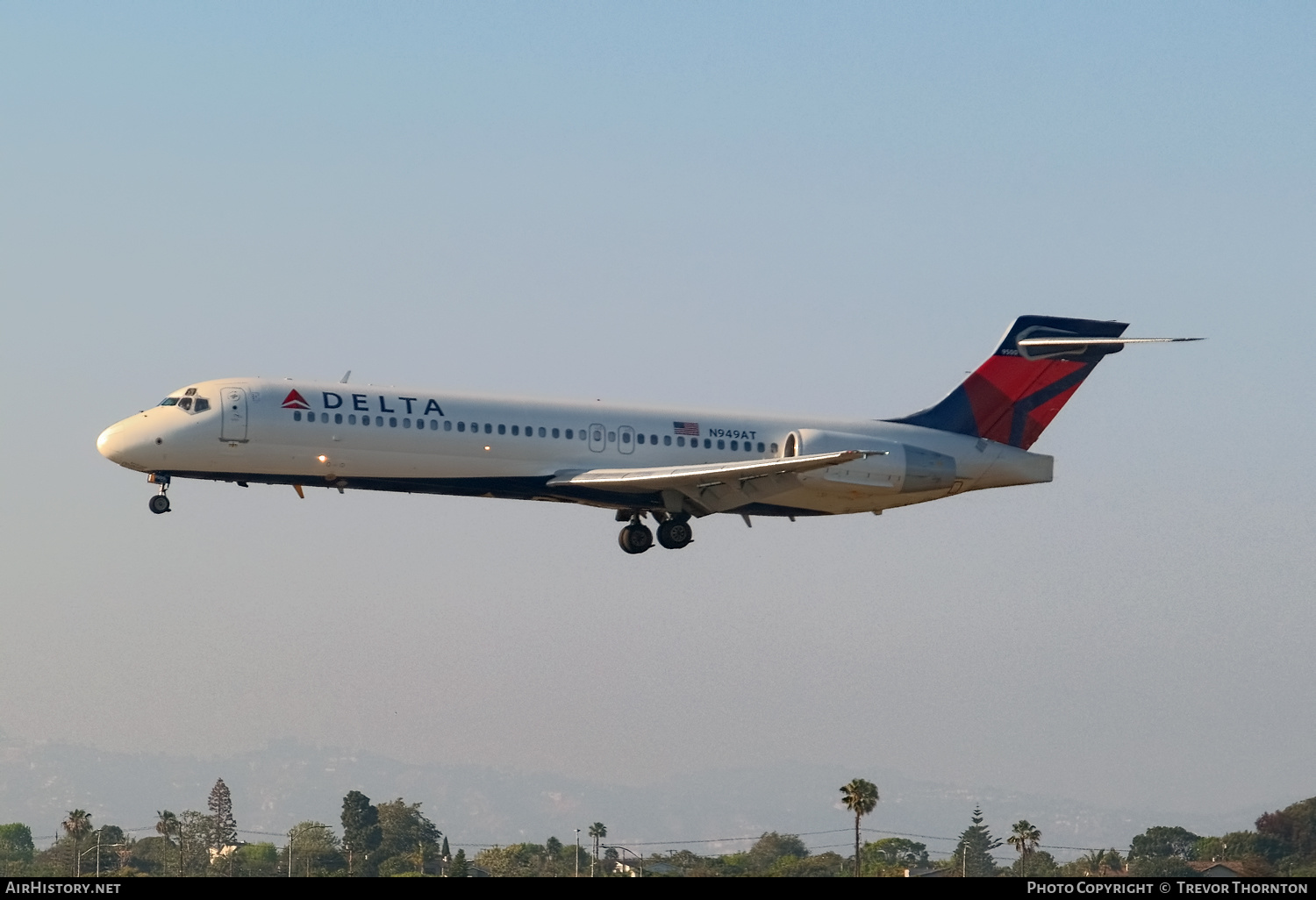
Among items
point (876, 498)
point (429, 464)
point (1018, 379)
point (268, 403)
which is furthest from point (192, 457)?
point (1018, 379)

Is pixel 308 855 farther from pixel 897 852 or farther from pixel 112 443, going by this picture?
pixel 897 852

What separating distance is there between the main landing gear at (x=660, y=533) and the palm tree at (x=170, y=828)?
45.1 ft

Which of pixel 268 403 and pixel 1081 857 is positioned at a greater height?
pixel 268 403

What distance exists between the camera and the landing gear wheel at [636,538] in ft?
162

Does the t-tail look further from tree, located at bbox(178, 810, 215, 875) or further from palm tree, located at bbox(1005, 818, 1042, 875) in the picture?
tree, located at bbox(178, 810, 215, 875)

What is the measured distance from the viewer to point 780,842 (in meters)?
52.1

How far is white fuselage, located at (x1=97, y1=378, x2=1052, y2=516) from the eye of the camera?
140 ft

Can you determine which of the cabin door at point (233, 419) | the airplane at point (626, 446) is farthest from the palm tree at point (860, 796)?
the cabin door at point (233, 419)

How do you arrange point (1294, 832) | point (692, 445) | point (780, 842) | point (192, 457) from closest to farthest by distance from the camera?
point (192, 457) < point (692, 445) < point (780, 842) < point (1294, 832)

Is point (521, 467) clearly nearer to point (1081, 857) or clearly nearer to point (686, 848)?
point (686, 848)

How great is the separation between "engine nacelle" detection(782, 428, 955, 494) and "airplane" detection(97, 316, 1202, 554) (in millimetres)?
49

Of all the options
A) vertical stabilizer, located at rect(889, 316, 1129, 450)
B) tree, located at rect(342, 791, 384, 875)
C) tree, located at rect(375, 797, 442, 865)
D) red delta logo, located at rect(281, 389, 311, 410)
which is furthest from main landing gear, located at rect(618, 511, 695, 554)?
tree, located at rect(342, 791, 384, 875)

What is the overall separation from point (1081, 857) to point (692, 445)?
44.9 feet

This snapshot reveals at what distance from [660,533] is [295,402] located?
10.5 m
